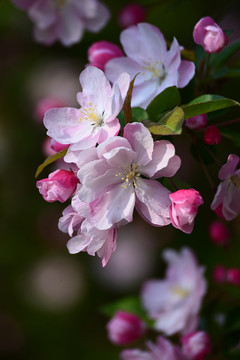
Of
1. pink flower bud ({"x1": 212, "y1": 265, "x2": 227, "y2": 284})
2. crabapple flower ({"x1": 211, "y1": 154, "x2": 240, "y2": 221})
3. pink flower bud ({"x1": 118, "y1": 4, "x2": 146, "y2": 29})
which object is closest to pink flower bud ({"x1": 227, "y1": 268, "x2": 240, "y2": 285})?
pink flower bud ({"x1": 212, "y1": 265, "x2": 227, "y2": 284})

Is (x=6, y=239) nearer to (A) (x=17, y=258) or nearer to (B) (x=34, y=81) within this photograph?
(A) (x=17, y=258)

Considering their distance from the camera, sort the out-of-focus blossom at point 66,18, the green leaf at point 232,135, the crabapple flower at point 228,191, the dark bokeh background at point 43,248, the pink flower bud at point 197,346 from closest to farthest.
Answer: the crabapple flower at point 228,191 < the green leaf at point 232,135 < the pink flower bud at point 197,346 < the out-of-focus blossom at point 66,18 < the dark bokeh background at point 43,248

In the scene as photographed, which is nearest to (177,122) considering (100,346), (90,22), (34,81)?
(90,22)

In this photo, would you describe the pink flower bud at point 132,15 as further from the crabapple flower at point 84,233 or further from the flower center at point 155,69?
the crabapple flower at point 84,233

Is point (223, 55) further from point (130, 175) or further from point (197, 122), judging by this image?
point (130, 175)

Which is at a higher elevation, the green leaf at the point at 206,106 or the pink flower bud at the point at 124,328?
the green leaf at the point at 206,106

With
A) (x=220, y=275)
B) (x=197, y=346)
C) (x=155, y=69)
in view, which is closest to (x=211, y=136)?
(x=155, y=69)

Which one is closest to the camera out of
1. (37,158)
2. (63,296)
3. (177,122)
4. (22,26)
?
(177,122)

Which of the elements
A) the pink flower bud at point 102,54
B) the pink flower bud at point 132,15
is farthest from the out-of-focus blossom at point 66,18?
the pink flower bud at point 102,54
